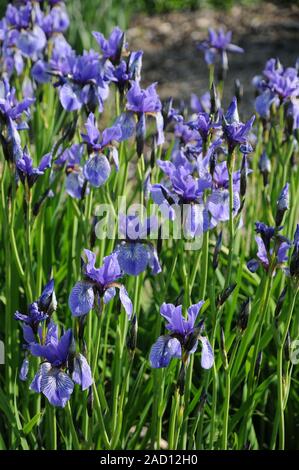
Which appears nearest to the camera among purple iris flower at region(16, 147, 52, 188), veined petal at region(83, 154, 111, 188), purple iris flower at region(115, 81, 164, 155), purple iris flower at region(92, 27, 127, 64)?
purple iris flower at region(16, 147, 52, 188)

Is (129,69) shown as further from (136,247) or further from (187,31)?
(187,31)

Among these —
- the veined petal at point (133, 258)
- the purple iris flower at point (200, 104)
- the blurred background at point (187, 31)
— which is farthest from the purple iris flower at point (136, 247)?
the blurred background at point (187, 31)

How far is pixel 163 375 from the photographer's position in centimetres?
225

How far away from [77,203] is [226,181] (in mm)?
656

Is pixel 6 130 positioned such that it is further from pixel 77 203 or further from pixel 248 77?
pixel 248 77

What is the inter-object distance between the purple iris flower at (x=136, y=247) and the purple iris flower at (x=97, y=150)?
20 cm

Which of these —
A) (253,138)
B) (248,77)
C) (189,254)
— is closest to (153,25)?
(248,77)

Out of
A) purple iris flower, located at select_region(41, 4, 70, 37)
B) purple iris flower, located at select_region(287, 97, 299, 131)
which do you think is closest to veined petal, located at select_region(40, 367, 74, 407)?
purple iris flower, located at select_region(287, 97, 299, 131)

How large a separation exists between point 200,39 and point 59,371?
21.8 feet

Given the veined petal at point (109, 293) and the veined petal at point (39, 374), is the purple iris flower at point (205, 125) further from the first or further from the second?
the veined petal at point (39, 374)

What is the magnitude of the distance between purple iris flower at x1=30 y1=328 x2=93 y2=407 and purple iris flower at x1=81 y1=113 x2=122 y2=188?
597mm

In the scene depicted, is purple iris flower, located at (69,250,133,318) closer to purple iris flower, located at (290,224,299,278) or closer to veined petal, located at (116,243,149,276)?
veined petal, located at (116,243,149,276)

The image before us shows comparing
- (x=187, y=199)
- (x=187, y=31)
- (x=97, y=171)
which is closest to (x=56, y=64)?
(x=97, y=171)

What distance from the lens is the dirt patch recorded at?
7.14 metres
